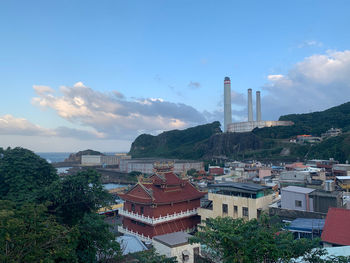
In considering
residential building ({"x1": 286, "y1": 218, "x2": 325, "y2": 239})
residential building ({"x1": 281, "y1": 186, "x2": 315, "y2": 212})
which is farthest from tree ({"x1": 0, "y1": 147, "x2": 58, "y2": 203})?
residential building ({"x1": 281, "y1": 186, "x2": 315, "y2": 212})

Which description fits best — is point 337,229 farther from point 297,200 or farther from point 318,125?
point 318,125

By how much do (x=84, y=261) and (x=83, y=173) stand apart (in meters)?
6.50

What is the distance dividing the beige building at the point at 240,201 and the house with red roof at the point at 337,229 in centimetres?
668

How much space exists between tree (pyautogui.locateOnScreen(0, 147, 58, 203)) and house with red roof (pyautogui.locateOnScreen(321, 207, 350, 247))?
19.0 m

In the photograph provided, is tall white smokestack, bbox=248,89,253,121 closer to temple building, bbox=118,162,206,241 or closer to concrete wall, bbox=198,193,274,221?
temple building, bbox=118,162,206,241

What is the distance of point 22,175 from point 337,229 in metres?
22.2

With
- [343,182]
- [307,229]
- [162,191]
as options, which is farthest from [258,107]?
[307,229]

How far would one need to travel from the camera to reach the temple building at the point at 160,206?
24969mm

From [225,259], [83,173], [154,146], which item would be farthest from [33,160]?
[154,146]

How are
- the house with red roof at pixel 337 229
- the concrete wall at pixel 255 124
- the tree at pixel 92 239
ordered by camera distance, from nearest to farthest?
the tree at pixel 92 239 → the house with red roof at pixel 337 229 → the concrete wall at pixel 255 124

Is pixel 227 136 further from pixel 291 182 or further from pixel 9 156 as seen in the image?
pixel 9 156

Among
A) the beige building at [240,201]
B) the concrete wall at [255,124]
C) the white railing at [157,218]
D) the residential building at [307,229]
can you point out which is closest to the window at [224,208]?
the beige building at [240,201]

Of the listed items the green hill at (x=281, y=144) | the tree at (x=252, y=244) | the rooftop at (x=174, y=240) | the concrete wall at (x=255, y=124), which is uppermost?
the concrete wall at (x=255, y=124)

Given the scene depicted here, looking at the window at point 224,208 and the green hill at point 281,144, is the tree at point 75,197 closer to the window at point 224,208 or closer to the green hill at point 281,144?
the window at point 224,208
